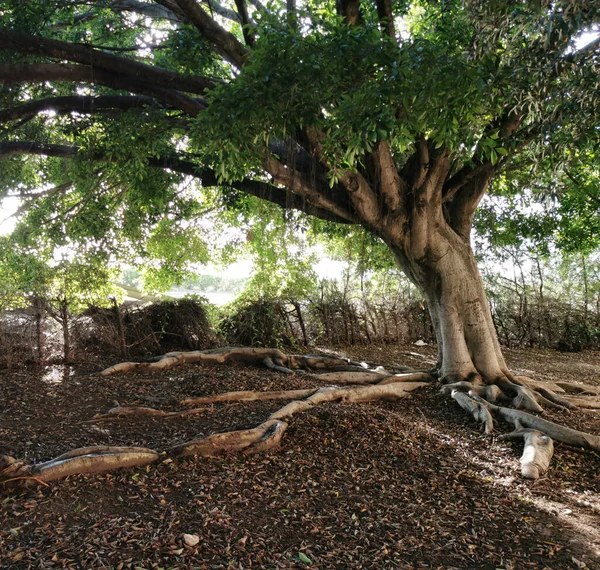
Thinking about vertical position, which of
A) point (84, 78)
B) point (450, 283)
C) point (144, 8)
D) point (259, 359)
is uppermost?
point (144, 8)

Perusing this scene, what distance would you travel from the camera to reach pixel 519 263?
44.9 feet

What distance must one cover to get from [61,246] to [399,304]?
8.20 m

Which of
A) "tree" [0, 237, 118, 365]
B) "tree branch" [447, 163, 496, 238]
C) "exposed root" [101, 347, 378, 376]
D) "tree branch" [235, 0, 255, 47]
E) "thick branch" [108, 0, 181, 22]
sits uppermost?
"thick branch" [108, 0, 181, 22]

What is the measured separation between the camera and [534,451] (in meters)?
4.65

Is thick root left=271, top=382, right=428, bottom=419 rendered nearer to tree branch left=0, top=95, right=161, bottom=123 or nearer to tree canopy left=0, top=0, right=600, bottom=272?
tree canopy left=0, top=0, right=600, bottom=272

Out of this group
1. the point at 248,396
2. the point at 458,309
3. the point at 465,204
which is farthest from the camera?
the point at 465,204

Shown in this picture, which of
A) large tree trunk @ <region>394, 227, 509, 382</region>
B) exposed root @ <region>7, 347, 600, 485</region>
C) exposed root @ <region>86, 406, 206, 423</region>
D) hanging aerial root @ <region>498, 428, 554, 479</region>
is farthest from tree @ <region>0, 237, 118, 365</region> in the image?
hanging aerial root @ <region>498, 428, 554, 479</region>

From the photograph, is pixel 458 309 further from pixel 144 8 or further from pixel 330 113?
→ pixel 144 8

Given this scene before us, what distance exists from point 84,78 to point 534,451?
6.22m

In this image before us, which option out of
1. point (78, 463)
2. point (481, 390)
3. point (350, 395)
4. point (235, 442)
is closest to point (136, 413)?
point (235, 442)

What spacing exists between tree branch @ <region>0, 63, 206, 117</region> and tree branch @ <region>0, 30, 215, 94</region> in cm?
7

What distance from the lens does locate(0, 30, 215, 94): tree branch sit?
17.0 feet

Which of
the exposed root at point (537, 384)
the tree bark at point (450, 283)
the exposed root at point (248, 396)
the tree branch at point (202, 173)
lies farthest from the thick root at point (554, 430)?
the tree branch at point (202, 173)

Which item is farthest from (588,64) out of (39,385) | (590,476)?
(39,385)
